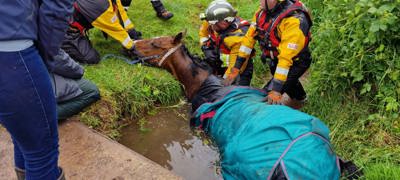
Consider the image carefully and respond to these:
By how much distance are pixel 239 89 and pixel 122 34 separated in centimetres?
198

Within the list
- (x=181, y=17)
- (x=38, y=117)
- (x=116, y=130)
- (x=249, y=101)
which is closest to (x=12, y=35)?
(x=38, y=117)

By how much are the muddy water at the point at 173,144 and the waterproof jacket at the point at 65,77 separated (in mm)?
737

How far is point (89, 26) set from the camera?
4.93 metres

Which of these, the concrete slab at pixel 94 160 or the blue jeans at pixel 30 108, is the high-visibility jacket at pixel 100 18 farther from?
the blue jeans at pixel 30 108

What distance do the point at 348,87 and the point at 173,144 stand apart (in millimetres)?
1864

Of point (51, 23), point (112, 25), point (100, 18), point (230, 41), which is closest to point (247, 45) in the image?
point (230, 41)

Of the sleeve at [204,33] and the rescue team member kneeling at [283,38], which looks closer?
the rescue team member kneeling at [283,38]

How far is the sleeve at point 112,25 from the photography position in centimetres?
472

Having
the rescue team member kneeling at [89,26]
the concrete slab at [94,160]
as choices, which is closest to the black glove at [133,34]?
the rescue team member kneeling at [89,26]

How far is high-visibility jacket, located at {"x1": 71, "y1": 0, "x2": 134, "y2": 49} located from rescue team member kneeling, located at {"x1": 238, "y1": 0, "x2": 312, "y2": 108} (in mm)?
1637

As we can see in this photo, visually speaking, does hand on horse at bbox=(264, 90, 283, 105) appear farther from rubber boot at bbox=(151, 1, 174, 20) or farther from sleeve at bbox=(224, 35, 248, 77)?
rubber boot at bbox=(151, 1, 174, 20)

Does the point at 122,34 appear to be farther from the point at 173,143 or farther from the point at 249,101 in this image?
the point at 249,101

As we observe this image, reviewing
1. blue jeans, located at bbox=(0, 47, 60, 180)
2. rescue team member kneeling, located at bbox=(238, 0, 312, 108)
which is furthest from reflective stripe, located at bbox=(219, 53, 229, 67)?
blue jeans, located at bbox=(0, 47, 60, 180)

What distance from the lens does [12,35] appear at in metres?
1.59
